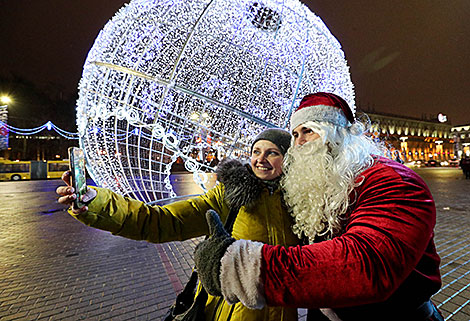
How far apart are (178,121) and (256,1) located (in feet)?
5.98

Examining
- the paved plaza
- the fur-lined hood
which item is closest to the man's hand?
the fur-lined hood

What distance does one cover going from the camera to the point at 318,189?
3.57ft

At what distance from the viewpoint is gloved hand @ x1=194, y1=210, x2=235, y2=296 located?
745 millimetres

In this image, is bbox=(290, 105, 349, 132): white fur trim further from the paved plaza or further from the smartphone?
the paved plaza

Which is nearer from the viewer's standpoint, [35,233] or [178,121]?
[178,121]

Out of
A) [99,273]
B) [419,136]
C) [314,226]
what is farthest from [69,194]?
[419,136]

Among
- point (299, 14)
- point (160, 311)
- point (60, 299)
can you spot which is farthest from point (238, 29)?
point (60, 299)

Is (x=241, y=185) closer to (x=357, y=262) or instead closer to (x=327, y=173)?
(x=327, y=173)

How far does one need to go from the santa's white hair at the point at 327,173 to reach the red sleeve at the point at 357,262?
0.82ft

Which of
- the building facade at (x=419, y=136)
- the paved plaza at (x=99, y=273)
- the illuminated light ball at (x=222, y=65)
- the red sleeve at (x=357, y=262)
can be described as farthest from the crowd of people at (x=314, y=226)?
the building facade at (x=419, y=136)

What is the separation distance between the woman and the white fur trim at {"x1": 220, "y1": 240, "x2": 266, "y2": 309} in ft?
2.66

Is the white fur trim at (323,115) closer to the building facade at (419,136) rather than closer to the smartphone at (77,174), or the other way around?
the smartphone at (77,174)

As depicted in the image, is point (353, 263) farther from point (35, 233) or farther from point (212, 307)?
point (35, 233)

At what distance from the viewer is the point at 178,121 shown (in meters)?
3.46
